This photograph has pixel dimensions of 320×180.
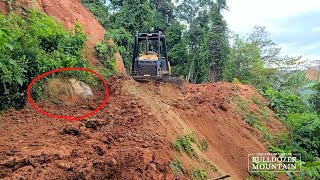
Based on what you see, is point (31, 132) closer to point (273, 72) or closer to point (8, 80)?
point (8, 80)

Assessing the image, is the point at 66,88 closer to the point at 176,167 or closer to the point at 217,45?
the point at 176,167

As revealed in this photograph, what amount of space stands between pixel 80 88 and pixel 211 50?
67.5 ft

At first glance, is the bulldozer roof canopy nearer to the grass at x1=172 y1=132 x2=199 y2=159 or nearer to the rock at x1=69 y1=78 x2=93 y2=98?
the rock at x1=69 y1=78 x2=93 y2=98

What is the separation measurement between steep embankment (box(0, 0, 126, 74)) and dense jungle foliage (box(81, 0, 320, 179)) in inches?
82.2

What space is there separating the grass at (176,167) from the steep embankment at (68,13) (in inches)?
246

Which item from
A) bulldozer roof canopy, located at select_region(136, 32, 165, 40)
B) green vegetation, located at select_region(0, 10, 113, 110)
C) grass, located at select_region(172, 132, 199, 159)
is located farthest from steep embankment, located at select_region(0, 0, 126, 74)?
grass, located at select_region(172, 132, 199, 159)

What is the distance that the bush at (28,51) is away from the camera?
621cm

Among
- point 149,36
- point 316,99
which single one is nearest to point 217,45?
point 316,99

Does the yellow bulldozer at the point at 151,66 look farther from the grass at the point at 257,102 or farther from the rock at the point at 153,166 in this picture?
the rock at the point at 153,166

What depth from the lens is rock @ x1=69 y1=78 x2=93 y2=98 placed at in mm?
8042

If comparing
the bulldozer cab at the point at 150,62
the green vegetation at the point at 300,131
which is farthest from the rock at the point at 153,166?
the bulldozer cab at the point at 150,62

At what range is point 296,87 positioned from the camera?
25.5m

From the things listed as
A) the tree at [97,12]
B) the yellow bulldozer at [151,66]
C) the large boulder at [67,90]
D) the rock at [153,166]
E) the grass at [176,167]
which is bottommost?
the grass at [176,167]

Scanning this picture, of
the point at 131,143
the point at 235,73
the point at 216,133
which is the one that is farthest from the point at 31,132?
the point at 235,73
